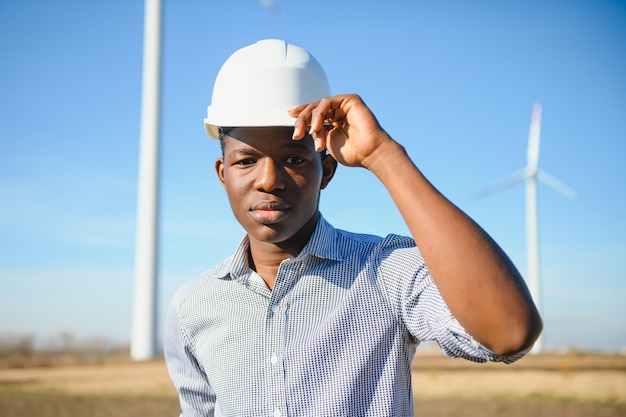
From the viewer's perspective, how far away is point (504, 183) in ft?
112

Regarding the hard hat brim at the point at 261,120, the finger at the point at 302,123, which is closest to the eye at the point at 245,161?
the hard hat brim at the point at 261,120

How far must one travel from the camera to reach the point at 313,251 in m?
3.50

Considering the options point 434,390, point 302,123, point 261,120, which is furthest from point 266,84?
point 434,390

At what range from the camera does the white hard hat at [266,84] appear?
3.54 metres

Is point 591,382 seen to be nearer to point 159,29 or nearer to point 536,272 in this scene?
point 536,272

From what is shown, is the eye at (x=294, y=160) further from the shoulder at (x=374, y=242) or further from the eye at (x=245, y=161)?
the shoulder at (x=374, y=242)

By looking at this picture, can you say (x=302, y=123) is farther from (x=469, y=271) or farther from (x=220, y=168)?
(x=220, y=168)

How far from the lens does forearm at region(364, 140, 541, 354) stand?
2658mm

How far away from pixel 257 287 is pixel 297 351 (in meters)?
0.49

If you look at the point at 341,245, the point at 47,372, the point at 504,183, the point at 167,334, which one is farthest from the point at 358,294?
the point at 504,183

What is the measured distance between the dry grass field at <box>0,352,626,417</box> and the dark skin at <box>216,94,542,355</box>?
12758 millimetres

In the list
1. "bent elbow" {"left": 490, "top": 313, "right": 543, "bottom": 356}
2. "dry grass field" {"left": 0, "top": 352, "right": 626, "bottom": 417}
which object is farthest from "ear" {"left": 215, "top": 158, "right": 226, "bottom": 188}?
"dry grass field" {"left": 0, "top": 352, "right": 626, "bottom": 417}

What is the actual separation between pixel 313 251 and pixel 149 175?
26.8 m

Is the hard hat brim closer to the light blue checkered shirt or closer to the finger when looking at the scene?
the finger
